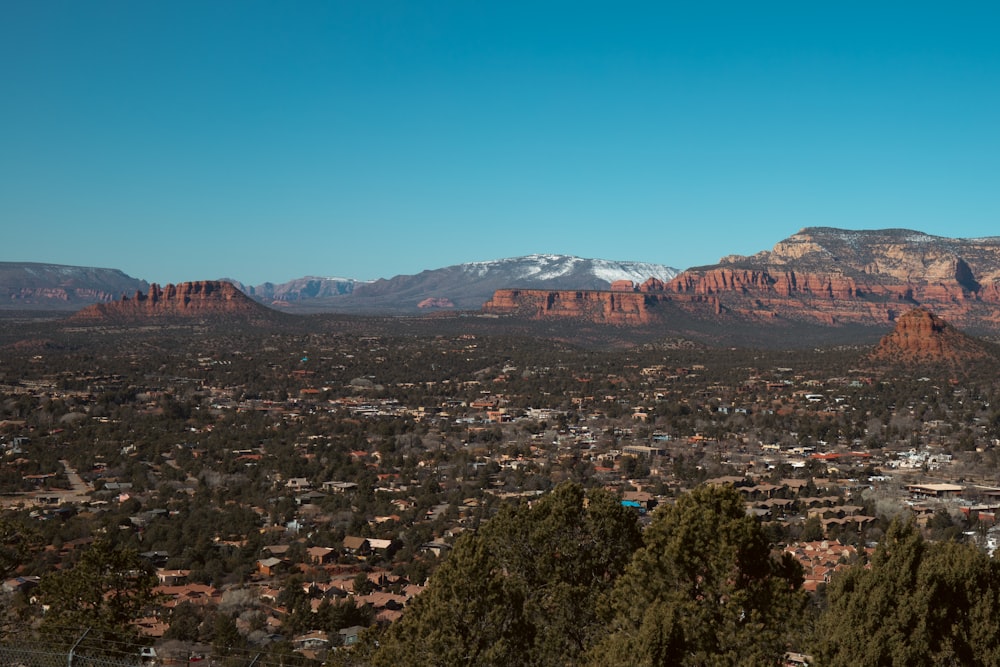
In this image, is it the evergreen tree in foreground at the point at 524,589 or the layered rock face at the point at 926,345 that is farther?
the layered rock face at the point at 926,345

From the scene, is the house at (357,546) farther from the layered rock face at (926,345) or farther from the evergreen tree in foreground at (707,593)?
the layered rock face at (926,345)

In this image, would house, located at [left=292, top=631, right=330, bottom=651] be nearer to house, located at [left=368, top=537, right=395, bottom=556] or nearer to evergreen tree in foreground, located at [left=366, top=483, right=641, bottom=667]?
evergreen tree in foreground, located at [left=366, top=483, right=641, bottom=667]

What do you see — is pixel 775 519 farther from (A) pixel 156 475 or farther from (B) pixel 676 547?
(A) pixel 156 475

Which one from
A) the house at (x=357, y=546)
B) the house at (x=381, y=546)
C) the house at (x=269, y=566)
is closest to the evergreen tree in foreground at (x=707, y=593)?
the house at (x=269, y=566)

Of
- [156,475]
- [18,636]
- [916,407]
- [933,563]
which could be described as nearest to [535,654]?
[933,563]

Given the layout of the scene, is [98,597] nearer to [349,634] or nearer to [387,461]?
[349,634]

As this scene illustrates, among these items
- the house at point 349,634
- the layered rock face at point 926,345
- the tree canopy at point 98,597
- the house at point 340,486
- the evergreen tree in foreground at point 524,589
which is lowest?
the house at point 340,486

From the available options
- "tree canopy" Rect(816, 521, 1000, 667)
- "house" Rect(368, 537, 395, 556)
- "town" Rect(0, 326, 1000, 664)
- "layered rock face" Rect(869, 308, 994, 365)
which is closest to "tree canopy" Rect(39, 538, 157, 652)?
"town" Rect(0, 326, 1000, 664)
